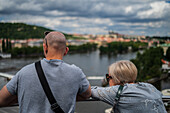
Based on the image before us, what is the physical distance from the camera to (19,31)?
1287 inches

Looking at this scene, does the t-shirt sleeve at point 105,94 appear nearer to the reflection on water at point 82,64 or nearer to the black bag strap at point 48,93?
the black bag strap at point 48,93

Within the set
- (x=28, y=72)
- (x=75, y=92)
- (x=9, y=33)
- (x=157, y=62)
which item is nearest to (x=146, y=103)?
(x=75, y=92)

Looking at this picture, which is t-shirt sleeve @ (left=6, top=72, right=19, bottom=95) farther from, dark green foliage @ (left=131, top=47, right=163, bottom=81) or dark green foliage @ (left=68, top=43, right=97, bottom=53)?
dark green foliage @ (left=68, top=43, right=97, bottom=53)

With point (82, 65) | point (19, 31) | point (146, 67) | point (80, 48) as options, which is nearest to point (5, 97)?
point (146, 67)

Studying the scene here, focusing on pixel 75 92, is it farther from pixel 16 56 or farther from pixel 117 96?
pixel 16 56

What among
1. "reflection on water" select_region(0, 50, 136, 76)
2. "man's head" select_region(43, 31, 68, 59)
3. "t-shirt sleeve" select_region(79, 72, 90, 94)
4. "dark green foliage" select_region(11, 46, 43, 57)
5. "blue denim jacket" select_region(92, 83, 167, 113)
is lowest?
"reflection on water" select_region(0, 50, 136, 76)

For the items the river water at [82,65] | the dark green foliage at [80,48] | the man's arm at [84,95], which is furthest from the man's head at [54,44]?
the dark green foliage at [80,48]

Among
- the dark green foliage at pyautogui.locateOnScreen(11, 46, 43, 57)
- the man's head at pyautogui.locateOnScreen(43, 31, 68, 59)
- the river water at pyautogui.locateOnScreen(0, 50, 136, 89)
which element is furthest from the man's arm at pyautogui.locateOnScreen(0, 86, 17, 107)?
the dark green foliage at pyautogui.locateOnScreen(11, 46, 43, 57)

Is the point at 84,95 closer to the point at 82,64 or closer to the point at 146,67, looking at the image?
the point at 146,67

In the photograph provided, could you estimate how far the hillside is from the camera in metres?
26.9

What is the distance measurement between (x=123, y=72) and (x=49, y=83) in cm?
21

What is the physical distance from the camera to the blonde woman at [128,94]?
0.52 m

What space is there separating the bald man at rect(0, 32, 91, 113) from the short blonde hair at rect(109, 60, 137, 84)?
9cm

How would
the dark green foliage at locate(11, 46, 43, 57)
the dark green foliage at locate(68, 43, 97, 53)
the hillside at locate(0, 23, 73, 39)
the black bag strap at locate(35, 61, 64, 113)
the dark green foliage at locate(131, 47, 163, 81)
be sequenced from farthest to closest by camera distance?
the dark green foliage at locate(68, 43, 97, 53) < the hillside at locate(0, 23, 73, 39) < the dark green foliage at locate(11, 46, 43, 57) < the dark green foliage at locate(131, 47, 163, 81) < the black bag strap at locate(35, 61, 64, 113)
